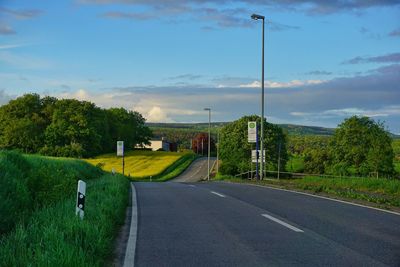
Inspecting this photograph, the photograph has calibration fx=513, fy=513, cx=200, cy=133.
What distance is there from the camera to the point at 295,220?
11.3 metres

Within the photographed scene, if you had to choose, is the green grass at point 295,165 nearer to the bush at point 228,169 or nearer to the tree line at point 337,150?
the tree line at point 337,150

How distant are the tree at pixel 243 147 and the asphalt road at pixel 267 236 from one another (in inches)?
2636

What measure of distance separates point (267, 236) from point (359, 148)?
6381 cm

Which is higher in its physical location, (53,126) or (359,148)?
(53,126)

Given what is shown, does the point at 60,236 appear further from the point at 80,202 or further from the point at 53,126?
the point at 53,126

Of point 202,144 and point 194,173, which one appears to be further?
point 202,144

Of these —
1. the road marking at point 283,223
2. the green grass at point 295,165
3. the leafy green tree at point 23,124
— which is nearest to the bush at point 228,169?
the green grass at point 295,165

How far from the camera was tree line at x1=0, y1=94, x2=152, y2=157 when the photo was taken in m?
108

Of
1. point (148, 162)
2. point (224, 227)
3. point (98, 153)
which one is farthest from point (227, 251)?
point (98, 153)

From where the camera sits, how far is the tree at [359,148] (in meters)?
63.9

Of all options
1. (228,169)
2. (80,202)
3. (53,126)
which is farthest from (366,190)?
(53,126)

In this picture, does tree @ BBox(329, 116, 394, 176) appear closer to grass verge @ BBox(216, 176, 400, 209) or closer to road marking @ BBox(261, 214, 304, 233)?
grass verge @ BBox(216, 176, 400, 209)

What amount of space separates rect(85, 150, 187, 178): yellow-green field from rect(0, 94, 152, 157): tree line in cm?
518

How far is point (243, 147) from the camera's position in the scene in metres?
87.9
